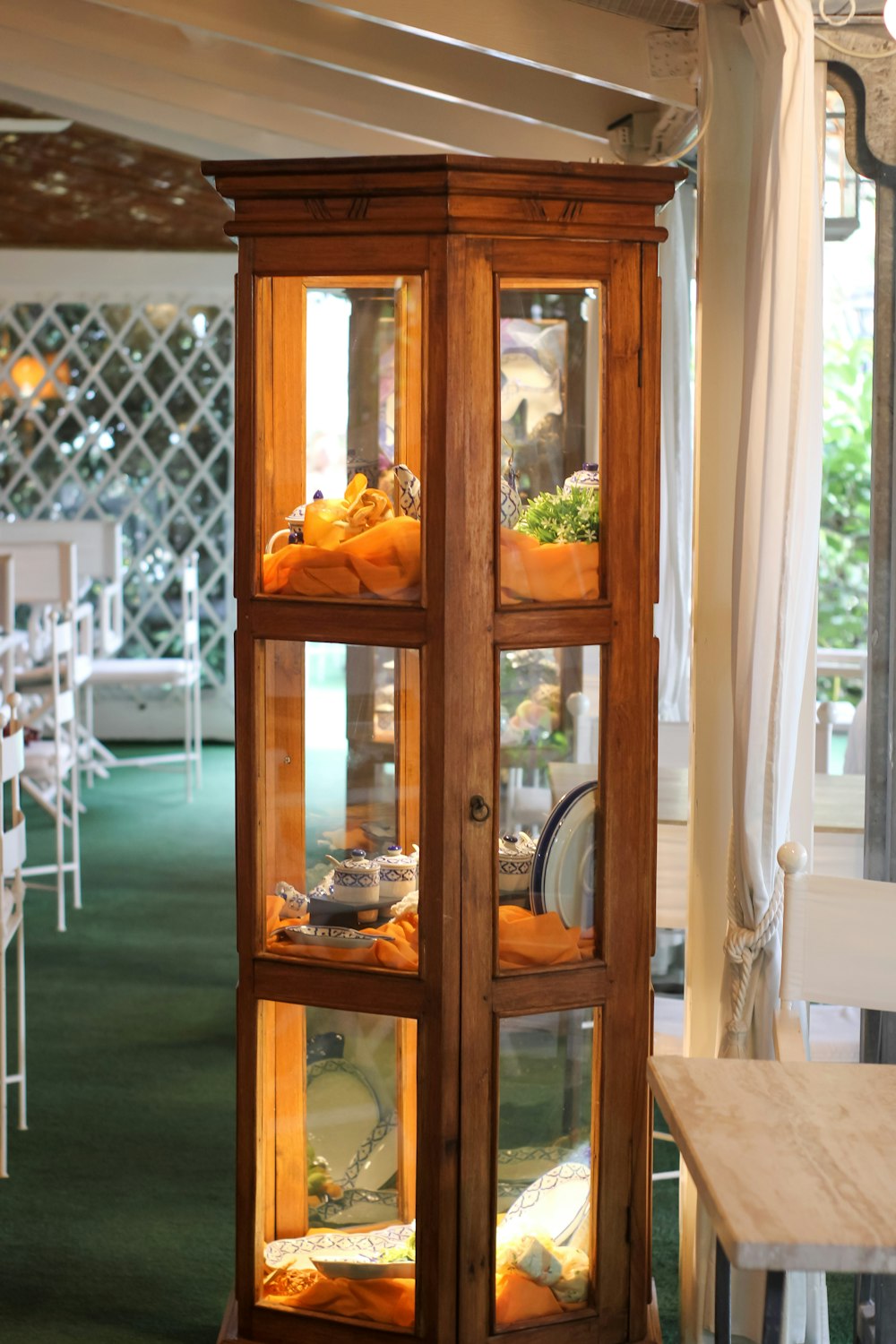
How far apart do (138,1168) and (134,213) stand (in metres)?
4.78

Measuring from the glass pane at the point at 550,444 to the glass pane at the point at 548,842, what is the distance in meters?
0.11

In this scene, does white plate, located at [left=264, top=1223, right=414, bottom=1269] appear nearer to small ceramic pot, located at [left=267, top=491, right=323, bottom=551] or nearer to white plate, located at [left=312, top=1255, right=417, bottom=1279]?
white plate, located at [left=312, top=1255, right=417, bottom=1279]

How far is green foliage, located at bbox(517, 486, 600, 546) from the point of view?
179 centimetres

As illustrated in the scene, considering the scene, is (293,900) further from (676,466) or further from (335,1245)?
(676,466)

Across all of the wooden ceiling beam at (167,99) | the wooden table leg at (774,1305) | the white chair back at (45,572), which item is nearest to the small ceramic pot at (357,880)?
the wooden table leg at (774,1305)

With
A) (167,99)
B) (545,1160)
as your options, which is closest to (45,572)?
(167,99)

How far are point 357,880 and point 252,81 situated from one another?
2416 millimetres

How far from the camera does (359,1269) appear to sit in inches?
74.2

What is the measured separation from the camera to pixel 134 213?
20.7ft

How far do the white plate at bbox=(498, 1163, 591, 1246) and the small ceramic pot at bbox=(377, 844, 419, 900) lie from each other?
1.40ft

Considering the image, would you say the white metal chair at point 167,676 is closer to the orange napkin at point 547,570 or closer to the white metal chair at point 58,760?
the white metal chair at point 58,760

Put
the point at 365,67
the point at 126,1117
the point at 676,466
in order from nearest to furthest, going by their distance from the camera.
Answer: the point at 126,1117
the point at 365,67
the point at 676,466

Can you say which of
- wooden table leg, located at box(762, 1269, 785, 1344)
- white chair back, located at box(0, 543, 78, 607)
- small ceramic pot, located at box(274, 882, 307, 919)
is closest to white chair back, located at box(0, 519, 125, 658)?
white chair back, located at box(0, 543, 78, 607)

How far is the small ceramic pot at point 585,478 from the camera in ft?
5.87
